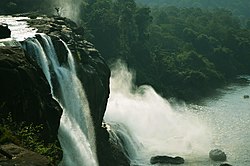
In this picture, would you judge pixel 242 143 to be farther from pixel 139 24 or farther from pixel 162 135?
pixel 139 24

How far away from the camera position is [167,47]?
10394cm

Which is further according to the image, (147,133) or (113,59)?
(113,59)

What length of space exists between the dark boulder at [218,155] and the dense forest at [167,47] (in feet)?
85.9

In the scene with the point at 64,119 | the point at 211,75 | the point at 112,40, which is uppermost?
the point at 64,119

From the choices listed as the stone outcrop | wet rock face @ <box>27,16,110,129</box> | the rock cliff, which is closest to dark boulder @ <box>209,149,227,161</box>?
wet rock face @ <box>27,16,110,129</box>

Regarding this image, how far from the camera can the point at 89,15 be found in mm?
80750

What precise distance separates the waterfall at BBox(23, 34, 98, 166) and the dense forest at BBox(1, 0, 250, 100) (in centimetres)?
2453

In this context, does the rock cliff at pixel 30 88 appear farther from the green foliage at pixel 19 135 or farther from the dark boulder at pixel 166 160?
the dark boulder at pixel 166 160

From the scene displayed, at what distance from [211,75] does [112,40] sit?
831 inches

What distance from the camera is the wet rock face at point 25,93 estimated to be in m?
18.2

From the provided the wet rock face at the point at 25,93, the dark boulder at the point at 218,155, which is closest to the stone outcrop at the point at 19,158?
the wet rock face at the point at 25,93

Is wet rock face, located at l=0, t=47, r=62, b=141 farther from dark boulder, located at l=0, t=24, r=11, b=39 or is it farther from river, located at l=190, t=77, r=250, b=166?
river, located at l=190, t=77, r=250, b=166

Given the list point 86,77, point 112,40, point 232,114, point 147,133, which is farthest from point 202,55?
point 86,77

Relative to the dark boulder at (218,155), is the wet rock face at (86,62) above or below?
above
